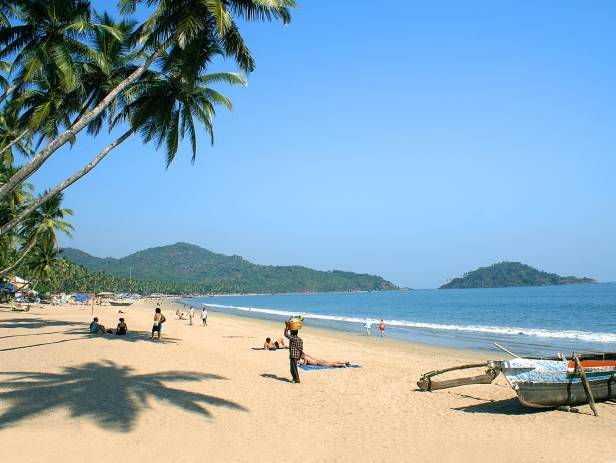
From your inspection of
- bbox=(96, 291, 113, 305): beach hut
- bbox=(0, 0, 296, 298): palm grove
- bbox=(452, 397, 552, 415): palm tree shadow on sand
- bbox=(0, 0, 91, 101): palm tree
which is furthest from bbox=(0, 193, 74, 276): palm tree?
bbox=(96, 291, 113, 305): beach hut

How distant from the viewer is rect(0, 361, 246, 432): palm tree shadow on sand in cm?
757

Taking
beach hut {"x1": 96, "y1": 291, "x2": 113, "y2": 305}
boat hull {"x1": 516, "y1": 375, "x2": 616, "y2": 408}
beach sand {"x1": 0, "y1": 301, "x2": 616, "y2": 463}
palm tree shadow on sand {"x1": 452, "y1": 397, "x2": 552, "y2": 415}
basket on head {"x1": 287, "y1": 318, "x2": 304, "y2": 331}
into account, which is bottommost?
beach hut {"x1": 96, "y1": 291, "x2": 113, "y2": 305}

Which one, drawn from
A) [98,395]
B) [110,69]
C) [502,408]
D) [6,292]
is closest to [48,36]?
[110,69]

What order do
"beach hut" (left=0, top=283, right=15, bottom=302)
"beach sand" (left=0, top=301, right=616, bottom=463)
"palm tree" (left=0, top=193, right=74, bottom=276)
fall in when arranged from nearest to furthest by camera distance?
"beach sand" (left=0, top=301, right=616, bottom=463), "palm tree" (left=0, top=193, right=74, bottom=276), "beach hut" (left=0, top=283, right=15, bottom=302)

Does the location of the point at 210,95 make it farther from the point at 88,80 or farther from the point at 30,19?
the point at 30,19

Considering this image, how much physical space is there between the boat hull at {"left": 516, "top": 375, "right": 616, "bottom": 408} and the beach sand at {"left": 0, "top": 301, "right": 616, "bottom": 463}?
21cm

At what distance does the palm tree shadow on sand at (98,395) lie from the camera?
7.57 meters

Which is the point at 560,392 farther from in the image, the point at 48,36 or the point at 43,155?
the point at 48,36

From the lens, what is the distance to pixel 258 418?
8.12m

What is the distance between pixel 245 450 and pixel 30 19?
11667 mm

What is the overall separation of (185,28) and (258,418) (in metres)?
8.37

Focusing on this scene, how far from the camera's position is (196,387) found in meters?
10.1

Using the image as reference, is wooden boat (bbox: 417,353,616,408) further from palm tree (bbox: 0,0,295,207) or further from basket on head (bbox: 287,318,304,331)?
palm tree (bbox: 0,0,295,207)

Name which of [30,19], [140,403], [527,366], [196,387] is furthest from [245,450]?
[30,19]
